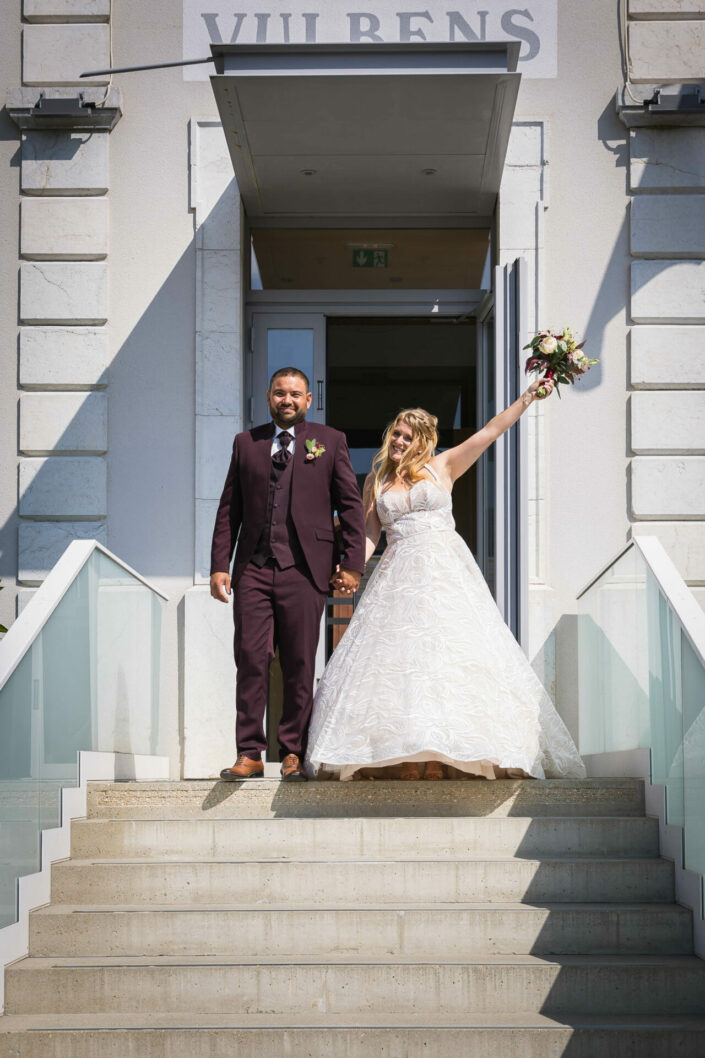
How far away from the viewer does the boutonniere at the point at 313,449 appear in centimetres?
591

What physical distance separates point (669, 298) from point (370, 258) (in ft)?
6.53

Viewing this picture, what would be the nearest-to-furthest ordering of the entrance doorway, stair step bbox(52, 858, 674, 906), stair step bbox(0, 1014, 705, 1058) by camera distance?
stair step bbox(0, 1014, 705, 1058)
stair step bbox(52, 858, 674, 906)
the entrance doorway

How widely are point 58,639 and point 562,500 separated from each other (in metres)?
3.95

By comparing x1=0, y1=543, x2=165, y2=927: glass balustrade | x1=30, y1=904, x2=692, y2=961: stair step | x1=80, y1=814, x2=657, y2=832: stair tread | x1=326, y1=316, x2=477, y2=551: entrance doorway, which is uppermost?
x1=326, y1=316, x2=477, y2=551: entrance doorway

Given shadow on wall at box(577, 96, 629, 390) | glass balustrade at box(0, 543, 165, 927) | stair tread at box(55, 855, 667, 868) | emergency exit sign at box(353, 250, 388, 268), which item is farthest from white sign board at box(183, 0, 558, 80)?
stair tread at box(55, 855, 667, 868)

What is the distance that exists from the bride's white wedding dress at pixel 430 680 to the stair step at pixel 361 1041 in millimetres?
1358

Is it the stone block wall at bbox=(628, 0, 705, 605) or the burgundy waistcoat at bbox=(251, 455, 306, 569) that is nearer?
the burgundy waistcoat at bbox=(251, 455, 306, 569)

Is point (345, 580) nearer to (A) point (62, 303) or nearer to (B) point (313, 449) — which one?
(B) point (313, 449)

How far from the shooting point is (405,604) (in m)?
5.91

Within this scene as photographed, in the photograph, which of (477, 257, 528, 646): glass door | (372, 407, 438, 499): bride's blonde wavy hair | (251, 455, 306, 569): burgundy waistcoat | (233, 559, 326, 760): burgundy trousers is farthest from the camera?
(477, 257, 528, 646): glass door

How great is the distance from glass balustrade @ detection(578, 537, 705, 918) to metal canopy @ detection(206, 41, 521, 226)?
8.54 feet

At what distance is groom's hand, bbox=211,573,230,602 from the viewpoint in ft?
19.0

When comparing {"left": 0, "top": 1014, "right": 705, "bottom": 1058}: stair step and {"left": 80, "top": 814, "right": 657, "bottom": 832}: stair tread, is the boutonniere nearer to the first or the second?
{"left": 80, "top": 814, "right": 657, "bottom": 832}: stair tread

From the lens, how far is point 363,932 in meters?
4.64
